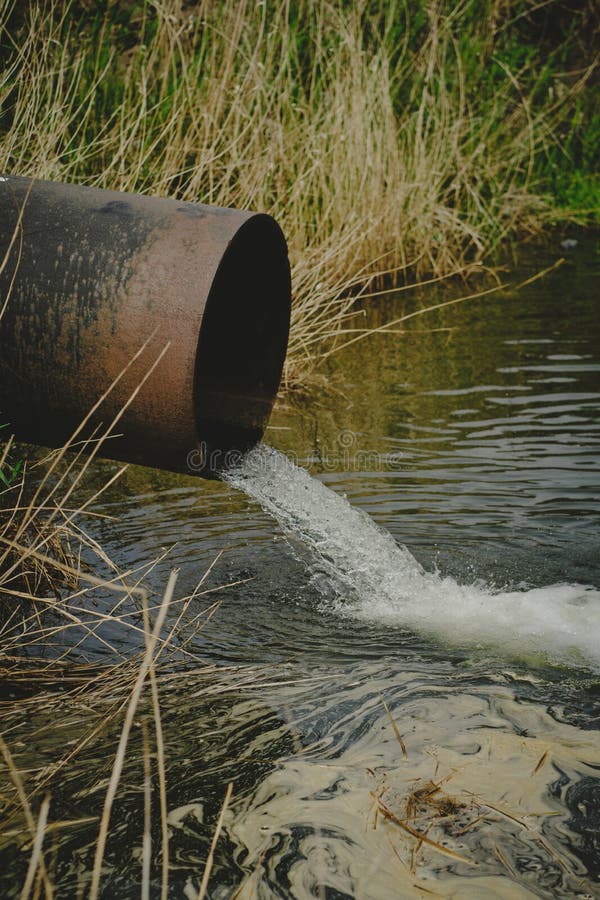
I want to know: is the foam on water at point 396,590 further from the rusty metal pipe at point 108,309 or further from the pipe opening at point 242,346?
the rusty metal pipe at point 108,309

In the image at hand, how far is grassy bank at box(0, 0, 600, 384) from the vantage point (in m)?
5.29

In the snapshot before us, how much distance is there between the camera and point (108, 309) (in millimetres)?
2678

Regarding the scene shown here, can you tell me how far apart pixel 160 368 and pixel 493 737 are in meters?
1.23

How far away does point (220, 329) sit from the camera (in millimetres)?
3598

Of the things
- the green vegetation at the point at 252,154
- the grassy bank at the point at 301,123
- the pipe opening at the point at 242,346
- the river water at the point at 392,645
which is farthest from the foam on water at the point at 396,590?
the grassy bank at the point at 301,123

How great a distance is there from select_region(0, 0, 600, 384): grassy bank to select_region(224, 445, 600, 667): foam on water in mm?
1837

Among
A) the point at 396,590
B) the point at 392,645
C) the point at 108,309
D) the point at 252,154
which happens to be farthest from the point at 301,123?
the point at 392,645

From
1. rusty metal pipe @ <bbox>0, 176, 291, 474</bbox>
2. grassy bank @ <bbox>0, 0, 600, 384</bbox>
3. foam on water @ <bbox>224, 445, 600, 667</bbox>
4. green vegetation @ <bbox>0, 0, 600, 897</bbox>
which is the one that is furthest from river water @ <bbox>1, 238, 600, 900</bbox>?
grassy bank @ <bbox>0, 0, 600, 384</bbox>

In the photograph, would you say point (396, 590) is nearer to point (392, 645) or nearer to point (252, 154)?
point (392, 645)

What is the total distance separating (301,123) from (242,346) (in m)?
3.50

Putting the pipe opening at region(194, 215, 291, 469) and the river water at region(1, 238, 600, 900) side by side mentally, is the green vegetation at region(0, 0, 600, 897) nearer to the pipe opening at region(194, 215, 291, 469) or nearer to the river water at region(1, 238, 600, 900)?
the river water at region(1, 238, 600, 900)

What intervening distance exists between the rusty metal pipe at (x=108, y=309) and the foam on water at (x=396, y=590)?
20.2 inches

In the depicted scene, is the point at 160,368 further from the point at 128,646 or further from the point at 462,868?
the point at 462,868

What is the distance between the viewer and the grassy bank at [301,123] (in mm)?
5289
